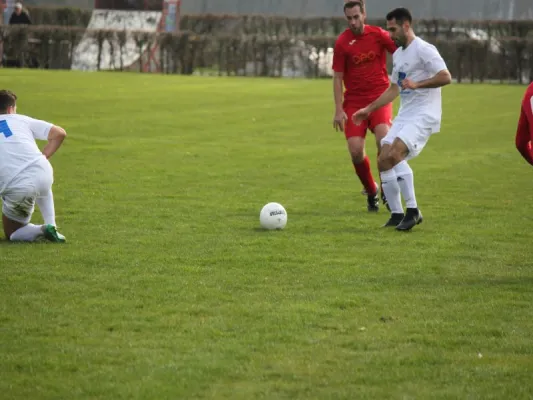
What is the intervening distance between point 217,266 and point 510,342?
9.37 feet

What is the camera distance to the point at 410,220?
10.7 meters

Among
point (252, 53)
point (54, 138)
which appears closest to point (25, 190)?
point (54, 138)

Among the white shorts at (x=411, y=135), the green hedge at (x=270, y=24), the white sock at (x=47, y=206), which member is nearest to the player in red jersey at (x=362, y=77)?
the white shorts at (x=411, y=135)

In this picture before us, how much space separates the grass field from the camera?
5.74 meters

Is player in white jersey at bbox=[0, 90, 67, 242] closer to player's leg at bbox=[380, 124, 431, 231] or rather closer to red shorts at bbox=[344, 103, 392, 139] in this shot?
player's leg at bbox=[380, 124, 431, 231]

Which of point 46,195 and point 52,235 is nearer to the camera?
point 52,235

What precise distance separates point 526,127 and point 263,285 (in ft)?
7.28

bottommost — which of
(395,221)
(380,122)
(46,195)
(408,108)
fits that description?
(395,221)

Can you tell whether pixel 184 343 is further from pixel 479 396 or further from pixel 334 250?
pixel 334 250

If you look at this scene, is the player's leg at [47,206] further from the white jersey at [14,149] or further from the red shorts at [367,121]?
the red shorts at [367,121]

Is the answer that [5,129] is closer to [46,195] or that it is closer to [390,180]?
[46,195]

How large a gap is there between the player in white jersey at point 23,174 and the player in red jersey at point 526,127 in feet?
11.9

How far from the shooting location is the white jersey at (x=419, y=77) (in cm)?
1076

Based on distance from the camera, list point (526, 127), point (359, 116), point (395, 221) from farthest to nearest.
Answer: point (359, 116), point (395, 221), point (526, 127)
